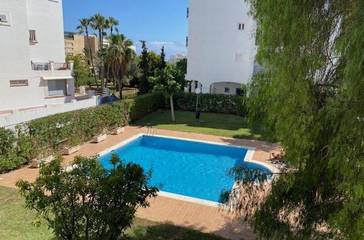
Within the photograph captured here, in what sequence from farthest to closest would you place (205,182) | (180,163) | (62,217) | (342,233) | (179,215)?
(180,163)
(205,182)
(179,215)
(62,217)
(342,233)

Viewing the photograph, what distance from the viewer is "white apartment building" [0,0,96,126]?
1064 inches

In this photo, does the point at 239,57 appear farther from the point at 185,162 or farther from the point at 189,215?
the point at 189,215

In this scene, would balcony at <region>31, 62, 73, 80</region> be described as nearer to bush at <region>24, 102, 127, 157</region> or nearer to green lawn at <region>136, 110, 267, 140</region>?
green lawn at <region>136, 110, 267, 140</region>

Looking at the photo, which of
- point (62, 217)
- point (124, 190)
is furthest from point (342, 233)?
point (62, 217)

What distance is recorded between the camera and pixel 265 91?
5.97 meters

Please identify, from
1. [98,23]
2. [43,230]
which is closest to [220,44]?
[98,23]

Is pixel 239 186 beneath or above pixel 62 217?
above

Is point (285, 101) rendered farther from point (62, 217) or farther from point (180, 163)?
point (180, 163)

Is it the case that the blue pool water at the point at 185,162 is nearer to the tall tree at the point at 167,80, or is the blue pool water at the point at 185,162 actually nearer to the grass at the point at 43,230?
the grass at the point at 43,230

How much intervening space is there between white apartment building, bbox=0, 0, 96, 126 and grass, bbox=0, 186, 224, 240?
36.3 feet

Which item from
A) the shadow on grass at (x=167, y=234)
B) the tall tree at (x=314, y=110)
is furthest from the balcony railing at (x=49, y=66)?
the tall tree at (x=314, y=110)

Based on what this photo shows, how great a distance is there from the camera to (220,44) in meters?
34.8

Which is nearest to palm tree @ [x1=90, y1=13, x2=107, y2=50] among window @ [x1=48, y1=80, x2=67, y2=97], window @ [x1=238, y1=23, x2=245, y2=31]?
window @ [x1=48, y1=80, x2=67, y2=97]

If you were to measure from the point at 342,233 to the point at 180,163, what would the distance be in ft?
49.8
